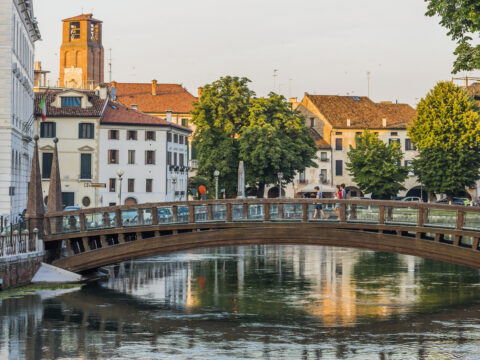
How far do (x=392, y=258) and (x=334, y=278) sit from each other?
10534mm

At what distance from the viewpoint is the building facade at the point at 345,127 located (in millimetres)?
100875

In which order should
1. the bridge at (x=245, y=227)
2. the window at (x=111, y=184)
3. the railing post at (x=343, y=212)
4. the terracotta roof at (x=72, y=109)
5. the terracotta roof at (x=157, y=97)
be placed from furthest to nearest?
the terracotta roof at (x=157, y=97), the window at (x=111, y=184), the terracotta roof at (x=72, y=109), the railing post at (x=343, y=212), the bridge at (x=245, y=227)

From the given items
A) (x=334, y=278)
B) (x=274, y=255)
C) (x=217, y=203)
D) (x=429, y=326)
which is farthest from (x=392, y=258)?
(x=429, y=326)

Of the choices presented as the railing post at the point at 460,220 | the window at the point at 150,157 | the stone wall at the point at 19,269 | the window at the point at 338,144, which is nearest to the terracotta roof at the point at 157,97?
the window at the point at 338,144

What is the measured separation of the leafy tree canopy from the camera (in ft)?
247

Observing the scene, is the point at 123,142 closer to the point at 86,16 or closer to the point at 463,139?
the point at 463,139

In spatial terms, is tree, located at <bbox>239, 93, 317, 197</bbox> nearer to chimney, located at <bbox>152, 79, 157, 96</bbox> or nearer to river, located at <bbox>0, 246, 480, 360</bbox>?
river, located at <bbox>0, 246, 480, 360</bbox>

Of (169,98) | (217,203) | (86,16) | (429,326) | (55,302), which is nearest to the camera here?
(429,326)

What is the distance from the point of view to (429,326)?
25.9 meters

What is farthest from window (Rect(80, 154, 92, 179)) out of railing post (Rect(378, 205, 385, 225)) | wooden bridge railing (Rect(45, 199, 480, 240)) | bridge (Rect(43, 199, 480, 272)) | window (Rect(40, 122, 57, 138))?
railing post (Rect(378, 205, 385, 225))

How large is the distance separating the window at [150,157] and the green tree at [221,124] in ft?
22.8

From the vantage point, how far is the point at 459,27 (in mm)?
31922

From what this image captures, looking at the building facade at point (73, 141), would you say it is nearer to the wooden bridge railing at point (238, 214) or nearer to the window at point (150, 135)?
the window at point (150, 135)

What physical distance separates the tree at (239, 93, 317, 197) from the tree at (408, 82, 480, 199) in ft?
31.2
